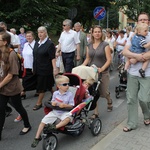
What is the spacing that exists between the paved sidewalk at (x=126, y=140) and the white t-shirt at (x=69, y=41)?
3.38 metres

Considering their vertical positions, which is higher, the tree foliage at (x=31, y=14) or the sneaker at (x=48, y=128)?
the tree foliage at (x=31, y=14)

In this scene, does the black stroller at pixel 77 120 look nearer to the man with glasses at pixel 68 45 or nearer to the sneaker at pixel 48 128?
the sneaker at pixel 48 128

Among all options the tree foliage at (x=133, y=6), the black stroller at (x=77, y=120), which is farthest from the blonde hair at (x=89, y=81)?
the tree foliage at (x=133, y=6)

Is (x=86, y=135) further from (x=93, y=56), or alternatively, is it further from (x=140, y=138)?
(x=93, y=56)

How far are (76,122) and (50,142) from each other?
554mm

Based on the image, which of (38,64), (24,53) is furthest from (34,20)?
(38,64)

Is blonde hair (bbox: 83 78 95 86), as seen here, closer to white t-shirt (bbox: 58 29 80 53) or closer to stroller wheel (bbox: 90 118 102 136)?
stroller wheel (bbox: 90 118 102 136)

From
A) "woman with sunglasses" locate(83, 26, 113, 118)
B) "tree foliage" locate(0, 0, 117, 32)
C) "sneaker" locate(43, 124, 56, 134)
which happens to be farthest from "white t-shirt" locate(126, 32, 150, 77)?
"tree foliage" locate(0, 0, 117, 32)

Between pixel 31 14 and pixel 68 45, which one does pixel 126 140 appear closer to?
pixel 68 45

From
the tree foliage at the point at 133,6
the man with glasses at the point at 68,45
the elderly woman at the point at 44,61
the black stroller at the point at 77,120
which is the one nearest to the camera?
the black stroller at the point at 77,120

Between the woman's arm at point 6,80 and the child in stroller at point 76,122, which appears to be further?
the woman's arm at point 6,80

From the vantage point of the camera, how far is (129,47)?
4.40m

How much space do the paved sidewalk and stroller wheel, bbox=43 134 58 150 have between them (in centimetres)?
59

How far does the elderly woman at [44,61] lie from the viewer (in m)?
5.63
